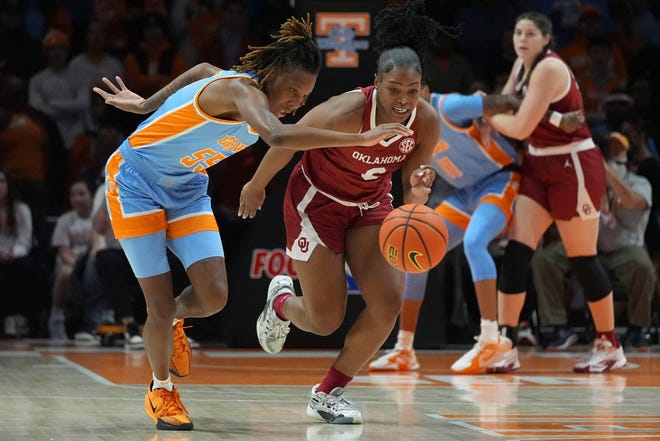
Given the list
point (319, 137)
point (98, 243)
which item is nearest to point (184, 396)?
point (319, 137)

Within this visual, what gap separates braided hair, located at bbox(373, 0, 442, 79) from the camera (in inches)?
208

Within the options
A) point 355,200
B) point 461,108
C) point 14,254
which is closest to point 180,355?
point 355,200

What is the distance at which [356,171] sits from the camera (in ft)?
17.7

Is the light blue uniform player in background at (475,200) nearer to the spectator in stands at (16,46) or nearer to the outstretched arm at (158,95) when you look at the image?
the outstretched arm at (158,95)

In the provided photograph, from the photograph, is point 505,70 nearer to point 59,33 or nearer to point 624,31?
point 624,31

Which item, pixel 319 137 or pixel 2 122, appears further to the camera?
pixel 2 122

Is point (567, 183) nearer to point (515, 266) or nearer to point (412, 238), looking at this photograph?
point (515, 266)

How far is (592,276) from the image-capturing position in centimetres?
789

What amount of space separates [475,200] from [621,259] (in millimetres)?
2326

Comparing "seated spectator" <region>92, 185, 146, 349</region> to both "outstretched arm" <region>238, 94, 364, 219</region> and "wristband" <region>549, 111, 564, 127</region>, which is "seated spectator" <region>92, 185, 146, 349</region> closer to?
"wristband" <region>549, 111, 564, 127</region>

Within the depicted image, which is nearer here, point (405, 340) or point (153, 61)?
point (405, 340)

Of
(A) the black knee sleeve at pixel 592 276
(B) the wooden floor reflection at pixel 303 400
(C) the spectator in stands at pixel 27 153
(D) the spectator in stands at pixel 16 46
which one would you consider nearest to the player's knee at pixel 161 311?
(B) the wooden floor reflection at pixel 303 400

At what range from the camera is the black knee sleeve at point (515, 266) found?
7848 millimetres

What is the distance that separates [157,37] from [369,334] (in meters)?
6.58
